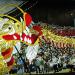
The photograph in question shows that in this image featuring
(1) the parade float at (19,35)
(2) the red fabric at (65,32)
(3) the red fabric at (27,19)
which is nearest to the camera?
(1) the parade float at (19,35)

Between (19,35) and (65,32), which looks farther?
(65,32)

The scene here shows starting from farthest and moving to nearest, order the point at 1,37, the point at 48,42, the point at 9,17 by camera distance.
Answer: the point at 48,42 → the point at 9,17 → the point at 1,37

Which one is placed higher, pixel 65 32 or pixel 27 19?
pixel 27 19

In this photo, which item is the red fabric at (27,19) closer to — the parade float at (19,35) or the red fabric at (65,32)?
the parade float at (19,35)

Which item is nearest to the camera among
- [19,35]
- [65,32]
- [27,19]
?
[19,35]

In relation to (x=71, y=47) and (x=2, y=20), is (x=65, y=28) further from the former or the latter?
(x=2, y=20)

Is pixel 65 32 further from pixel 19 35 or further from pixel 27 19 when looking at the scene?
pixel 19 35

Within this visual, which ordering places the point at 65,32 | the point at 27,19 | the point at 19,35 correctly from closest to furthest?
the point at 19,35, the point at 27,19, the point at 65,32

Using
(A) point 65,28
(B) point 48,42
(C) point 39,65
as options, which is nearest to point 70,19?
(A) point 65,28

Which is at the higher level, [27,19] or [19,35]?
[27,19]

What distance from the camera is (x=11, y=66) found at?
3.35 m

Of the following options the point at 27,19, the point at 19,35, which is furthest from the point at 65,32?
the point at 19,35

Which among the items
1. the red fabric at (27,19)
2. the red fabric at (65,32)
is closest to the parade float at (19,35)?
the red fabric at (27,19)

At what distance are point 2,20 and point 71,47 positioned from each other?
91cm
